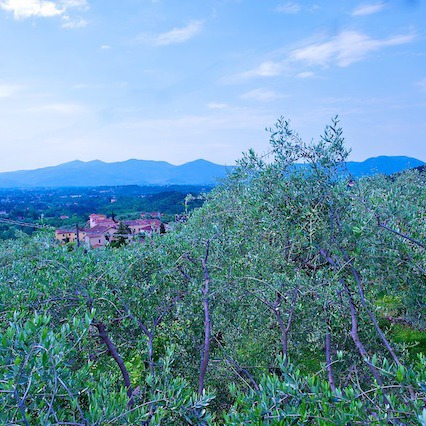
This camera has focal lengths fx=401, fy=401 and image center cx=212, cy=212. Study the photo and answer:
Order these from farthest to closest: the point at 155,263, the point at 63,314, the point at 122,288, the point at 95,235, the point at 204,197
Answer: the point at 95,235 < the point at 204,197 < the point at 155,263 < the point at 122,288 < the point at 63,314

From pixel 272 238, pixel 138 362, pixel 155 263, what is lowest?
pixel 138 362

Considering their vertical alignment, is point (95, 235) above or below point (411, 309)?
below

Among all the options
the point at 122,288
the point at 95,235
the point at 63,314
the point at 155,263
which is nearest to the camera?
the point at 63,314

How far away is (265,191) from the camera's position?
7844mm

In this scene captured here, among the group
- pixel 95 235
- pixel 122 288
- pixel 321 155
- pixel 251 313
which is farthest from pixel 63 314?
pixel 95 235

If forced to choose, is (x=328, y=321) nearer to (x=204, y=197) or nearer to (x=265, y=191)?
(x=265, y=191)

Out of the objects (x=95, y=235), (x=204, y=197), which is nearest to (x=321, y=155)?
(x=204, y=197)

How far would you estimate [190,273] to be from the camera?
8.43m

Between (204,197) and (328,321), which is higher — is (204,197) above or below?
above

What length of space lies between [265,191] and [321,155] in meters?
1.26

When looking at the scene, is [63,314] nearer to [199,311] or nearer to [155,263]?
[155,263]

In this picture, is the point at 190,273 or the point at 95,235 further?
the point at 95,235

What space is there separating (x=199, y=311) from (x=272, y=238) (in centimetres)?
206

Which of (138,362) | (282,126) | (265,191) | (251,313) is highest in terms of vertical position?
(282,126)
